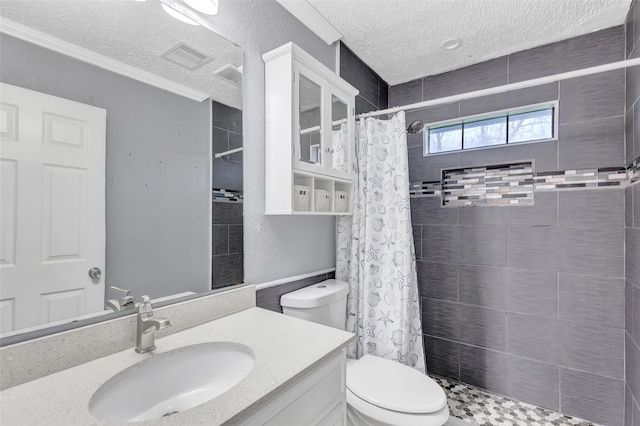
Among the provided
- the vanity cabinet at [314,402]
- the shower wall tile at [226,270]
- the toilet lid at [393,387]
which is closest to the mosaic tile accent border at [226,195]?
the shower wall tile at [226,270]

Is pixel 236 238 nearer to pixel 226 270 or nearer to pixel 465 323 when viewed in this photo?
pixel 226 270

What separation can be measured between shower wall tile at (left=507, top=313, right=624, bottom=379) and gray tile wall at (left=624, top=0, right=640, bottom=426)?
60 mm

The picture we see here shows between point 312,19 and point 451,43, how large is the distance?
0.95 metres

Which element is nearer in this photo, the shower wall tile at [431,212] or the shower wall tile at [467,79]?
Answer: the shower wall tile at [467,79]

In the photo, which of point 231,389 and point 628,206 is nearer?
point 231,389

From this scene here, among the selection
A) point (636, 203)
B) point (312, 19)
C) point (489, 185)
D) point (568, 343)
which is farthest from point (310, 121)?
point (568, 343)

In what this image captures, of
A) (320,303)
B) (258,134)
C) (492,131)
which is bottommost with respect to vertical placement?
(320,303)

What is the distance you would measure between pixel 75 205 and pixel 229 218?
549mm

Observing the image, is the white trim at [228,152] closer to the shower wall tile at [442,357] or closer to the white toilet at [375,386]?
the white toilet at [375,386]

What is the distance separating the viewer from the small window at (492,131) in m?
1.99

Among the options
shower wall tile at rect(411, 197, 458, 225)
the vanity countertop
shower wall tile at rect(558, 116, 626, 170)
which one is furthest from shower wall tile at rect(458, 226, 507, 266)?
the vanity countertop

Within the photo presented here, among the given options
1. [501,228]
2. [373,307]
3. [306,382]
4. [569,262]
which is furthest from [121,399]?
[569,262]

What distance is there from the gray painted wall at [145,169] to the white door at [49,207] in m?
0.03

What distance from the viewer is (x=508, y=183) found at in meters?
2.05
